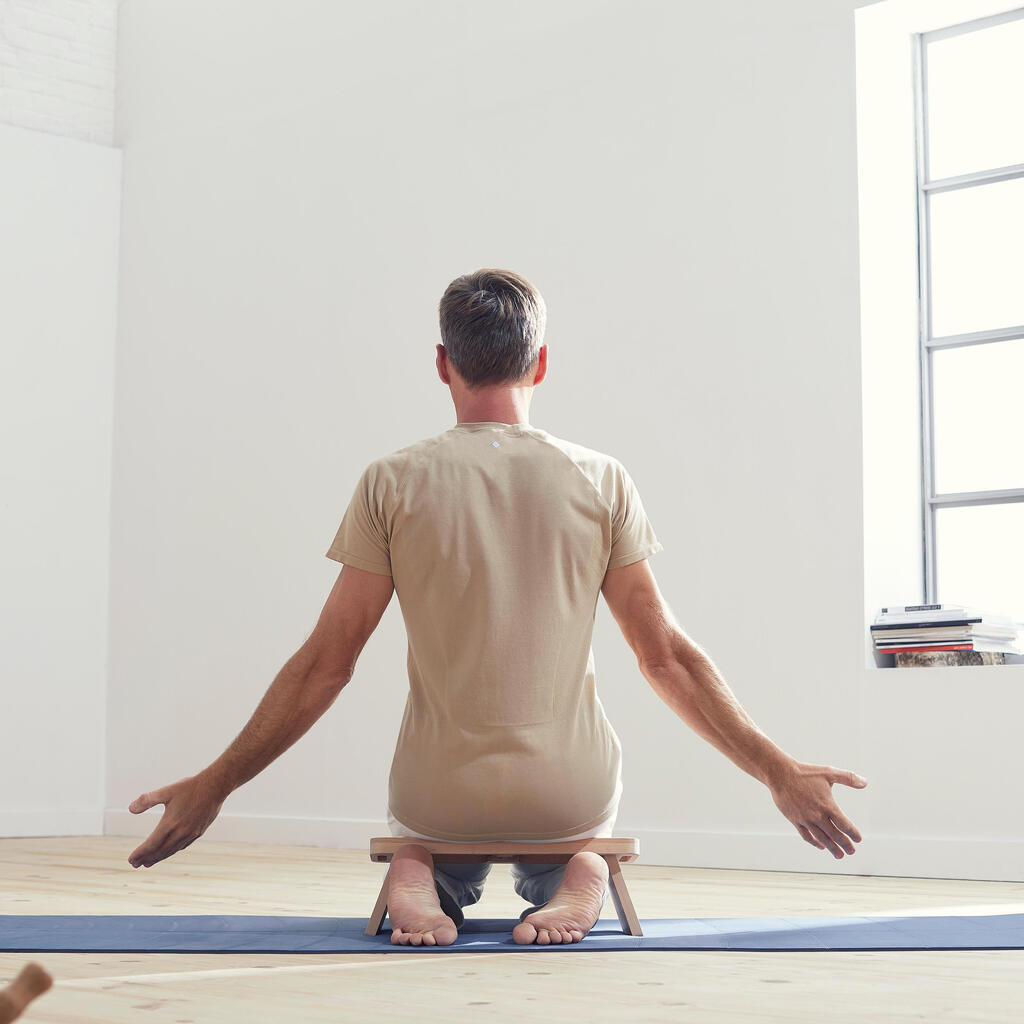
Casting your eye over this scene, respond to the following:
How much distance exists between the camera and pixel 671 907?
121 inches

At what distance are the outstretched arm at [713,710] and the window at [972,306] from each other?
2397 millimetres

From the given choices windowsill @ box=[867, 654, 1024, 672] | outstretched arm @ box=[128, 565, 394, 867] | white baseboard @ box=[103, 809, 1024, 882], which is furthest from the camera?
windowsill @ box=[867, 654, 1024, 672]

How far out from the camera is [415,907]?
214 cm

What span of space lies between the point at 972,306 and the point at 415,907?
3.11 metres

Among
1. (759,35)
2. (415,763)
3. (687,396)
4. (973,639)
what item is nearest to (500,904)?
(415,763)

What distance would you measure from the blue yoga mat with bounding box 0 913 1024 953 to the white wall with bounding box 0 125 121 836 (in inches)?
133

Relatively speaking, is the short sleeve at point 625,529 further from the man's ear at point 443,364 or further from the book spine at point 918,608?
the book spine at point 918,608

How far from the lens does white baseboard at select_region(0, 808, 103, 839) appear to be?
5.81 meters

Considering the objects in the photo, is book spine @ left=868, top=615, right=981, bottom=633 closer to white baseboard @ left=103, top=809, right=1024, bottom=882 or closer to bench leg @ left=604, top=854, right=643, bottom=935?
white baseboard @ left=103, top=809, right=1024, bottom=882

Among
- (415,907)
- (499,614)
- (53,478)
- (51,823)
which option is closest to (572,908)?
(415,907)

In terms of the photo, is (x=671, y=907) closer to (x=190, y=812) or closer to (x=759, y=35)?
(x=190, y=812)

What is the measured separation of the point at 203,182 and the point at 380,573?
4.25 meters

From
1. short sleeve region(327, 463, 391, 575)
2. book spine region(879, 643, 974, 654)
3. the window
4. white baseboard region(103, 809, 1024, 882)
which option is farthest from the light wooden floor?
the window

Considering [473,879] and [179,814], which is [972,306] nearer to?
[473,879]
